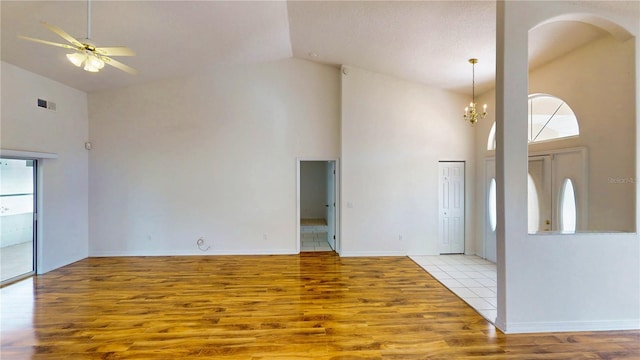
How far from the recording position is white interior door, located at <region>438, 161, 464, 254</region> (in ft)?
19.2

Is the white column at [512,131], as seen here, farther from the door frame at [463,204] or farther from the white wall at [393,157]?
the door frame at [463,204]

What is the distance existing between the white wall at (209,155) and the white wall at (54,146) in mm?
208

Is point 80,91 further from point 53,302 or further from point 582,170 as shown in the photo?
point 582,170

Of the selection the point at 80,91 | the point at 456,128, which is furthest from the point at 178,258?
→ the point at 456,128

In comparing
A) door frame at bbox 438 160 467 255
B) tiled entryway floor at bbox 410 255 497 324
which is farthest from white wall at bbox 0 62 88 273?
door frame at bbox 438 160 467 255

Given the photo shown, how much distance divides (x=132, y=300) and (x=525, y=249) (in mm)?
4626

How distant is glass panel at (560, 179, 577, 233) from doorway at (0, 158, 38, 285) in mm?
8112

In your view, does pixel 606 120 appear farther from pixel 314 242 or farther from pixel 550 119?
pixel 314 242

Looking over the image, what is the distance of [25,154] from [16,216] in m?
1.31

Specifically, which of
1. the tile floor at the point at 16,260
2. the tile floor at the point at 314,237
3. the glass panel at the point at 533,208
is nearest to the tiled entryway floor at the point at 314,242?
the tile floor at the point at 314,237

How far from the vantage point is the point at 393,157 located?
5707 mm

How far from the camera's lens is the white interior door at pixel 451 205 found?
5855 millimetres

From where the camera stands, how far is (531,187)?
4.38m

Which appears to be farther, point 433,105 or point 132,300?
point 433,105
